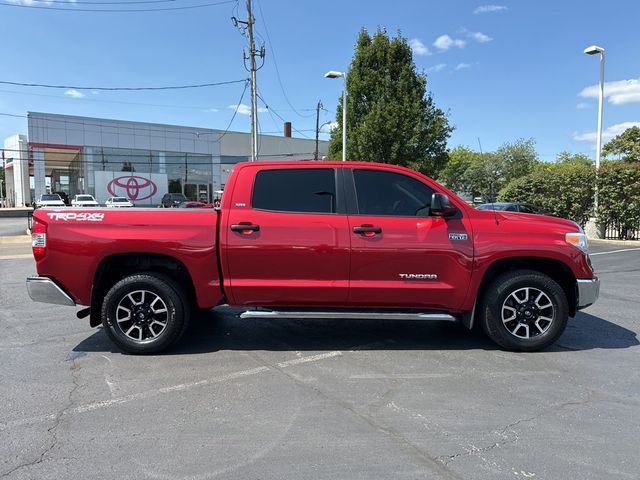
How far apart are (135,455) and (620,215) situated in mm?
20786

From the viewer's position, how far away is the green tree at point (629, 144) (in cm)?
3891

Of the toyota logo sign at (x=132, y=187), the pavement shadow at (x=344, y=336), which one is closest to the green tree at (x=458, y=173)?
the toyota logo sign at (x=132, y=187)

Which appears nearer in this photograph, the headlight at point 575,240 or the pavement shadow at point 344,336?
the headlight at point 575,240

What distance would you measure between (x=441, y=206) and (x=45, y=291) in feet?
13.3

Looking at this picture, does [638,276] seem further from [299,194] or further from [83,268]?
[83,268]

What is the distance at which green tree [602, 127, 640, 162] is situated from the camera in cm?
3891

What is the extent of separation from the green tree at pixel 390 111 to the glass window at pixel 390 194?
16218 mm

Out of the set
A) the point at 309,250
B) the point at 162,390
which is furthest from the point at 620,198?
the point at 162,390

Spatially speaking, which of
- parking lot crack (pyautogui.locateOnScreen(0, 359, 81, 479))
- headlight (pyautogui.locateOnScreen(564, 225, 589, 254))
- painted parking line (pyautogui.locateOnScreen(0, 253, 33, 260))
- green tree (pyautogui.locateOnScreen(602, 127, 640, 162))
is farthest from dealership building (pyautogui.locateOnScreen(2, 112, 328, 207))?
headlight (pyautogui.locateOnScreen(564, 225, 589, 254))

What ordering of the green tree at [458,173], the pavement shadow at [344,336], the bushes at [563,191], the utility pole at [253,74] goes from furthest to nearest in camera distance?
1. the green tree at [458,173]
2. the utility pole at [253,74]
3. the bushes at [563,191]
4. the pavement shadow at [344,336]

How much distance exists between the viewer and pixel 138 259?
5125 mm

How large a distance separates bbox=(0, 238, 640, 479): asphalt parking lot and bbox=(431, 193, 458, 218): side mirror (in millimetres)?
1493

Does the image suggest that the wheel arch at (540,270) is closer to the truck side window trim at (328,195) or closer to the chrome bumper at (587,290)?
the chrome bumper at (587,290)

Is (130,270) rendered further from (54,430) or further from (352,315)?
(352,315)
